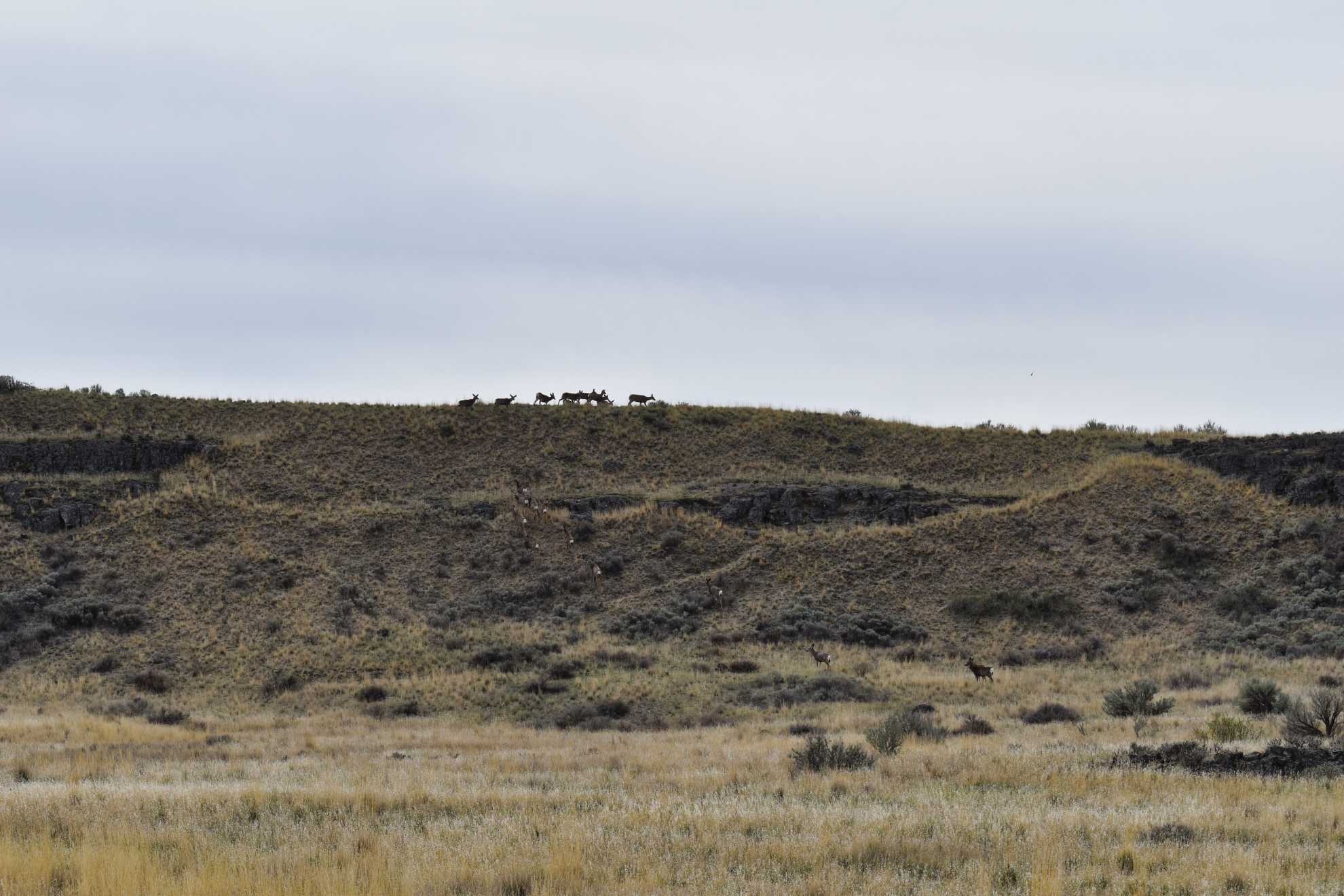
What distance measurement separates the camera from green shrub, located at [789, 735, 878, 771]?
14828mm

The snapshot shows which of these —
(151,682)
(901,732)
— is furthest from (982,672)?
Result: (151,682)

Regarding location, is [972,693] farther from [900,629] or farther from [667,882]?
[667,882]

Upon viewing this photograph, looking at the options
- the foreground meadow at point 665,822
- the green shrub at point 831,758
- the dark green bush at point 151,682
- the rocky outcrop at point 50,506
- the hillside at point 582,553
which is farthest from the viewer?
the rocky outcrop at point 50,506

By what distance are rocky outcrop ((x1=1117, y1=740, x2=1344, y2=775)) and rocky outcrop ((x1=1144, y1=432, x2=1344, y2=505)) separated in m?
32.5

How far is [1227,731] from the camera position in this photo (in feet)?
55.1

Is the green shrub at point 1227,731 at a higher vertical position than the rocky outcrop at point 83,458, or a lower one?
lower

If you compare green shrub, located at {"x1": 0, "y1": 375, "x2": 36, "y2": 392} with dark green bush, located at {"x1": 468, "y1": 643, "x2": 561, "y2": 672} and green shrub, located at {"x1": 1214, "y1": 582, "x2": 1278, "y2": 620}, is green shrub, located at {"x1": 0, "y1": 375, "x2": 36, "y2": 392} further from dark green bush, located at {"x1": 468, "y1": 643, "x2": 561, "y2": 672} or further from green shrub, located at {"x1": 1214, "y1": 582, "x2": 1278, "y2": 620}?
green shrub, located at {"x1": 1214, "y1": 582, "x2": 1278, "y2": 620}

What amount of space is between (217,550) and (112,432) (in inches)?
545

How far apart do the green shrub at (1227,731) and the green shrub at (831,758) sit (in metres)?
6.17

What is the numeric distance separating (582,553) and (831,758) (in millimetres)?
27314

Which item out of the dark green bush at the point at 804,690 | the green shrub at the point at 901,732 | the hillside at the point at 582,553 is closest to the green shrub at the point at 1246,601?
the hillside at the point at 582,553

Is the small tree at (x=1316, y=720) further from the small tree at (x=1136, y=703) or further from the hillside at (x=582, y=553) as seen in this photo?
the hillside at (x=582, y=553)

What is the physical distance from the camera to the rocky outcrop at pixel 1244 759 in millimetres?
13008

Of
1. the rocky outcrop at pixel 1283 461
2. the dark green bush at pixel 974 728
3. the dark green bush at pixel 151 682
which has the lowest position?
the dark green bush at pixel 151 682
